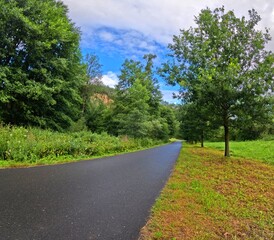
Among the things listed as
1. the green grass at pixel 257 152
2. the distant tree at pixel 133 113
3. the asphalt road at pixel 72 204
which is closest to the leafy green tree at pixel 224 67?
the green grass at pixel 257 152

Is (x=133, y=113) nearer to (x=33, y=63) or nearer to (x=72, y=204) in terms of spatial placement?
(x=33, y=63)

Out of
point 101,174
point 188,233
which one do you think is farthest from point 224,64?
point 188,233

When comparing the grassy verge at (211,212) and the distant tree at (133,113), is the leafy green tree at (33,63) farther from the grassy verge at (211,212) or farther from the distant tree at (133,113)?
the grassy verge at (211,212)

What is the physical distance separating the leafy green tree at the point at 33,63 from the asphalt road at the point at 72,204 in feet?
38.9

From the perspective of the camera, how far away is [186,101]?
15.9 meters

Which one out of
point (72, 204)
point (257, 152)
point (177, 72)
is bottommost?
point (72, 204)

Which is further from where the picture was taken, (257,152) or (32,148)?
(257,152)

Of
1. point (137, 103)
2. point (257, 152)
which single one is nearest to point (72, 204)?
point (257, 152)

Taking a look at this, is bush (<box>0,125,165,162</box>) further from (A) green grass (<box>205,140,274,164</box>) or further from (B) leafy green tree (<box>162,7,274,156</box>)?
(A) green grass (<box>205,140,274,164</box>)

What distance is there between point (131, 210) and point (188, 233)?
1300 mm

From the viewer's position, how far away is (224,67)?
46.4 ft

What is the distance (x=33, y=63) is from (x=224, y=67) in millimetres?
14466

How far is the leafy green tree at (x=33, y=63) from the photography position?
17.2m

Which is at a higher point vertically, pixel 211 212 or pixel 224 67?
pixel 224 67
